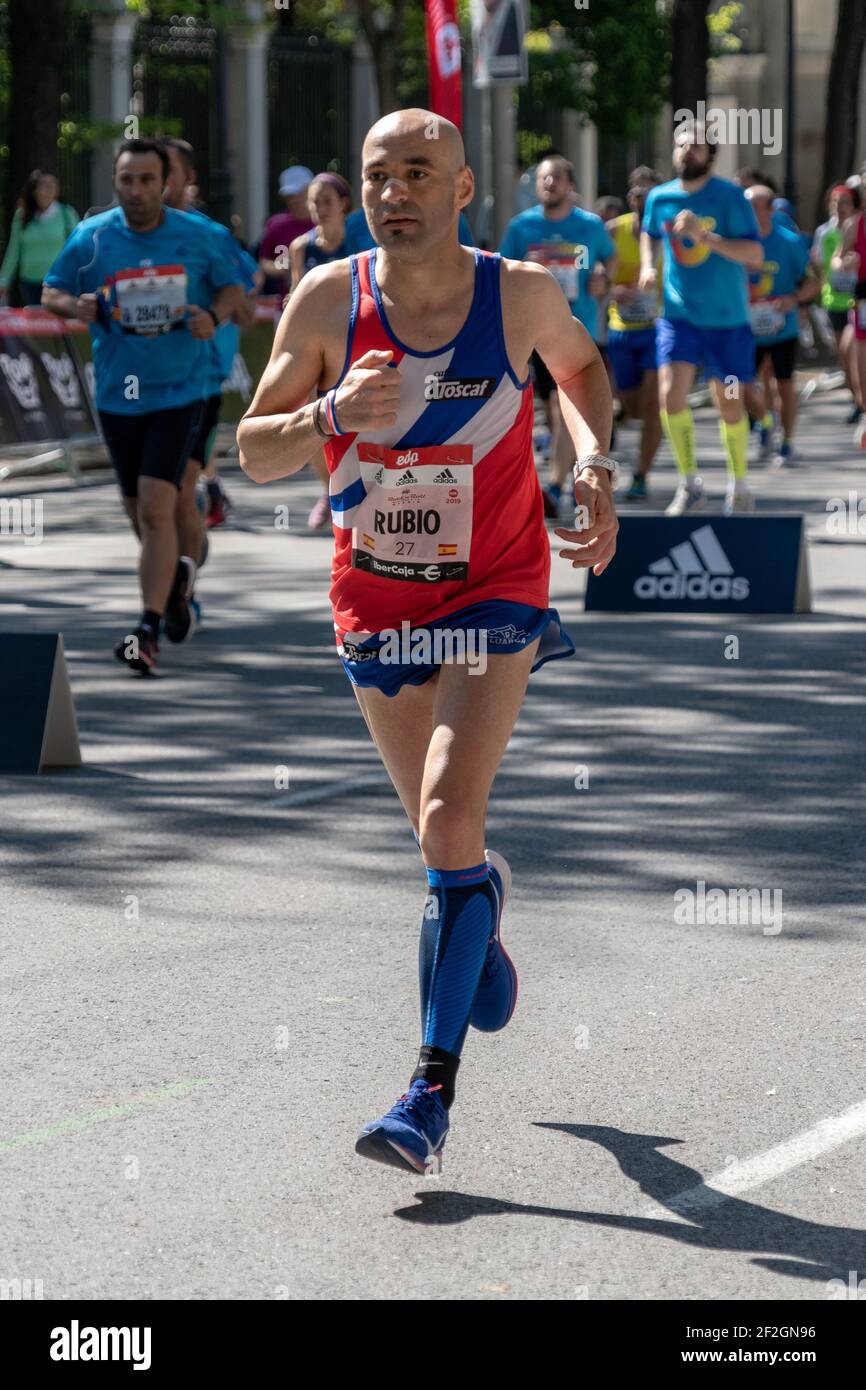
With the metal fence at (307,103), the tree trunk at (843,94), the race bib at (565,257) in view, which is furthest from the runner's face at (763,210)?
the metal fence at (307,103)

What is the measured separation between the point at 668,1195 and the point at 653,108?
42317 millimetres

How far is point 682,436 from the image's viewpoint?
45.7ft

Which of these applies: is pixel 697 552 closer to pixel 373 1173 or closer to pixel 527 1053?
pixel 527 1053

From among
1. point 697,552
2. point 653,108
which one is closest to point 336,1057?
point 697,552

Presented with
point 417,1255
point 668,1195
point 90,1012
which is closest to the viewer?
point 417,1255

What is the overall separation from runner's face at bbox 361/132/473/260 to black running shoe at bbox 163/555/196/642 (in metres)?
5.92

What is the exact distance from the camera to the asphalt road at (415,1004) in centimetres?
414

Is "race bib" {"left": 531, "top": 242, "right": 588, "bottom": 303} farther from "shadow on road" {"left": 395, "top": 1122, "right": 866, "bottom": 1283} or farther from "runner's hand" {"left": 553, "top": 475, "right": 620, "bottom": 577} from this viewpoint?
"shadow on road" {"left": 395, "top": 1122, "right": 866, "bottom": 1283}

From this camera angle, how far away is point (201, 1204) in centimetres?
430

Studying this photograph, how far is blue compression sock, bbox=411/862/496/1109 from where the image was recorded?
4.51 metres

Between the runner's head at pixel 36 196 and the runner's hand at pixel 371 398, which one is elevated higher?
the runner's head at pixel 36 196

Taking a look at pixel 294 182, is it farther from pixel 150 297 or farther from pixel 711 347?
pixel 150 297

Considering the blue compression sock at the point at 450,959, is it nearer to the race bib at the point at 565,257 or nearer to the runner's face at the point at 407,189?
the runner's face at the point at 407,189

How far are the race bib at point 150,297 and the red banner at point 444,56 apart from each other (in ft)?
27.6
